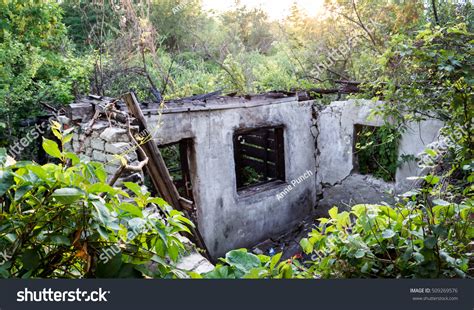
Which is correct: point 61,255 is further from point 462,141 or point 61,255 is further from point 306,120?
point 306,120

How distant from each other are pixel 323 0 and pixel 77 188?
804 centimetres

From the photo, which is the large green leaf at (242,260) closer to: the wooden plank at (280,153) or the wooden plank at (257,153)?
the wooden plank at (280,153)

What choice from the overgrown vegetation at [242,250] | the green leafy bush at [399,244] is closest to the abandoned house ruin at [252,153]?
the overgrown vegetation at [242,250]

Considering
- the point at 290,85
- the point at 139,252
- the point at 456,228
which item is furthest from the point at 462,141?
the point at 290,85

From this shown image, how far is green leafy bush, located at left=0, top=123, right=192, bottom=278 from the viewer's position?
1225mm

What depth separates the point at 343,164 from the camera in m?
8.30

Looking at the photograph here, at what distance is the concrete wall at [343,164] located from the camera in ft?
24.3

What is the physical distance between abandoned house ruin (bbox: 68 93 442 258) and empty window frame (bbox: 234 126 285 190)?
0.02 metres

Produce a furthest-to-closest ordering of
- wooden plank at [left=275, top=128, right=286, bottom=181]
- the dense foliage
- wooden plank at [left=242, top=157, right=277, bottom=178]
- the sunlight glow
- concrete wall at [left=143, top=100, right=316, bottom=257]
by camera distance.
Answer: the sunlight glow, wooden plank at [left=242, top=157, right=277, bottom=178], wooden plank at [left=275, top=128, right=286, bottom=181], concrete wall at [left=143, top=100, right=316, bottom=257], the dense foliage

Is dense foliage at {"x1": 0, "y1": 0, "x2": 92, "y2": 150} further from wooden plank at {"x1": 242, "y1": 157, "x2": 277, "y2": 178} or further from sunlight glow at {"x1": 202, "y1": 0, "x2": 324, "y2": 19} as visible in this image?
sunlight glow at {"x1": 202, "y1": 0, "x2": 324, "y2": 19}

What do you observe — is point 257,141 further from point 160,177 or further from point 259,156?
point 160,177

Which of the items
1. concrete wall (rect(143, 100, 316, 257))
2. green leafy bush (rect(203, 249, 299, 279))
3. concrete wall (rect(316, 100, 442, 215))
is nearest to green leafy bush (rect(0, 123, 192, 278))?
green leafy bush (rect(203, 249, 299, 279))

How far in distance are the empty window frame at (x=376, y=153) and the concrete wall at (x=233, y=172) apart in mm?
1110

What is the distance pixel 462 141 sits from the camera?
2473 mm
